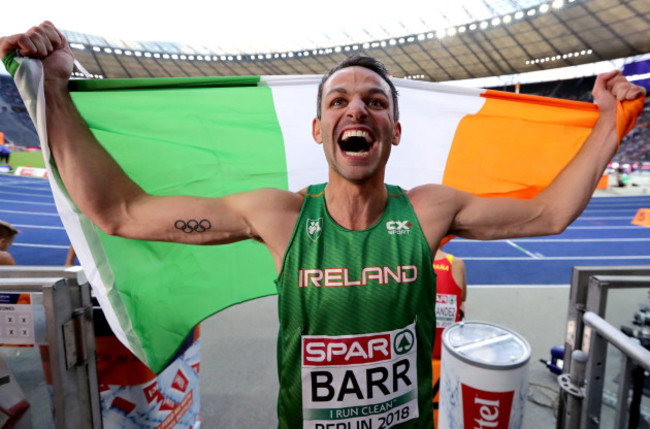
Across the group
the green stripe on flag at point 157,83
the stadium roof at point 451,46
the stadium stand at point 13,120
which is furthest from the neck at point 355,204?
the stadium stand at point 13,120

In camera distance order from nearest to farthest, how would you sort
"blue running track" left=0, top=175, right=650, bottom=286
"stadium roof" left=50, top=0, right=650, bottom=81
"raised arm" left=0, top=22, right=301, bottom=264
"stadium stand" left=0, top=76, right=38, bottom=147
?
1. "raised arm" left=0, top=22, right=301, bottom=264
2. "blue running track" left=0, top=175, right=650, bottom=286
3. "stadium roof" left=50, top=0, right=650, bottom=81
4. "stadium stand" left=0, top=76, right=38, bottom=147

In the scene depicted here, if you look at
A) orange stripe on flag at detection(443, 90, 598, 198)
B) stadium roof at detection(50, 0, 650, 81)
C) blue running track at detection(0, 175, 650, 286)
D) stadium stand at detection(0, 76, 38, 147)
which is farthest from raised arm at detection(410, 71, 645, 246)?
stadium stand at detection(0, 76, 38, 147)

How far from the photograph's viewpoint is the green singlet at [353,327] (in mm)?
1535

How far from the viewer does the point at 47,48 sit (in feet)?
5.03

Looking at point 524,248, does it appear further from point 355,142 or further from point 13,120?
point 13,120

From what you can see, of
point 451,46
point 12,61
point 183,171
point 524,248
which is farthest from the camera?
point 451,46

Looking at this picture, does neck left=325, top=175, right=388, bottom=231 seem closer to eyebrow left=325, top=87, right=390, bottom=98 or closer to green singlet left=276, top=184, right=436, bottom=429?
green singlet left=276, top=184, right=436, bottom=429

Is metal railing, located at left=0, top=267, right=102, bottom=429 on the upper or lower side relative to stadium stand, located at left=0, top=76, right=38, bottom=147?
lower

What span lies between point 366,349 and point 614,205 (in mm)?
18901

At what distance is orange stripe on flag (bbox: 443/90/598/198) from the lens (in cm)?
205

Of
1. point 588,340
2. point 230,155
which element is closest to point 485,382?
point 588,340

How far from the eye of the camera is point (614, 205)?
15.9 metres

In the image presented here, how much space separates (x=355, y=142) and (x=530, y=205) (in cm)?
90

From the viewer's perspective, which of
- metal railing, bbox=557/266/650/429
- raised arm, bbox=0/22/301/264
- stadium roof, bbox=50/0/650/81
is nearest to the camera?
raised arm, bbox=0/22/301/264
